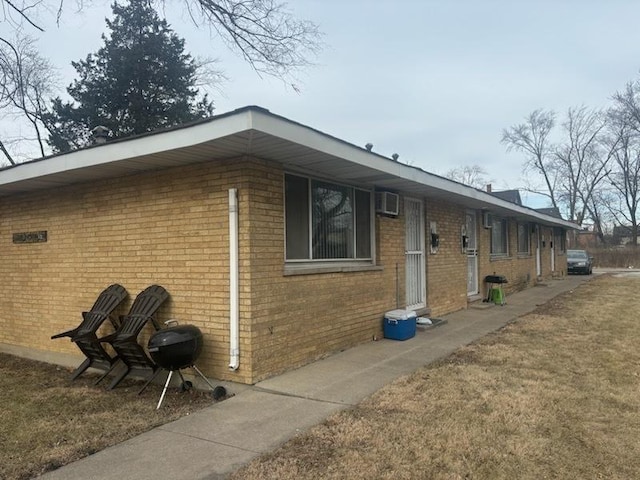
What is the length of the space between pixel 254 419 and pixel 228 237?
207cm

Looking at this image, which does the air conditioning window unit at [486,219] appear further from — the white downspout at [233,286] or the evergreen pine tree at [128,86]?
the evergreen pine tree at [128,86]

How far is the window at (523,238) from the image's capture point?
57.1 feet

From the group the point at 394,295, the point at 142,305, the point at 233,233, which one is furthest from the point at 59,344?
the point at 394,295

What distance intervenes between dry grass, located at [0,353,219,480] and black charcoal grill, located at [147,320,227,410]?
10.1 inches

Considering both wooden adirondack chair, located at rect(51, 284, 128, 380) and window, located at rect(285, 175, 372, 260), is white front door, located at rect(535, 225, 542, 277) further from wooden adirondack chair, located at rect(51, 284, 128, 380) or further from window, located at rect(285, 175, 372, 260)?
wooden adirondack chair, located at rect(51, 284, 128, 380)

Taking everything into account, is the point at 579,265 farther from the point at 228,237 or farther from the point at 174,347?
the point at 174,347

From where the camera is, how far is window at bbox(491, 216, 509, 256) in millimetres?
14727

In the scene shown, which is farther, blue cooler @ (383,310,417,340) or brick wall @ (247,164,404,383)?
blue cooler @ (383,310,417,340)

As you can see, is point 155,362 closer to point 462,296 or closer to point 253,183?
point 253,183

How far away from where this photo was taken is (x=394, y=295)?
8.55 metres

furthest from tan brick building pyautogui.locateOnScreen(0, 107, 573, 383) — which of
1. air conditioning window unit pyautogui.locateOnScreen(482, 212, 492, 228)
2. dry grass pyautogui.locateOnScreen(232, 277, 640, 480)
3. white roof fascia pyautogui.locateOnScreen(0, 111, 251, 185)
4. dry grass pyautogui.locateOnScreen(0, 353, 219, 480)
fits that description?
air conditioning window unit pyautogui.locateOnScreen(482, 212, 492, 228)

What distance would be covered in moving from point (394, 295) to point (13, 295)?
6529 millimetres

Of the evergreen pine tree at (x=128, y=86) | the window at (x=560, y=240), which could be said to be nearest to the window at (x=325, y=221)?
the evergreen pine tree at (x=128, y=86)

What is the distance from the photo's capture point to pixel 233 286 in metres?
5.54
